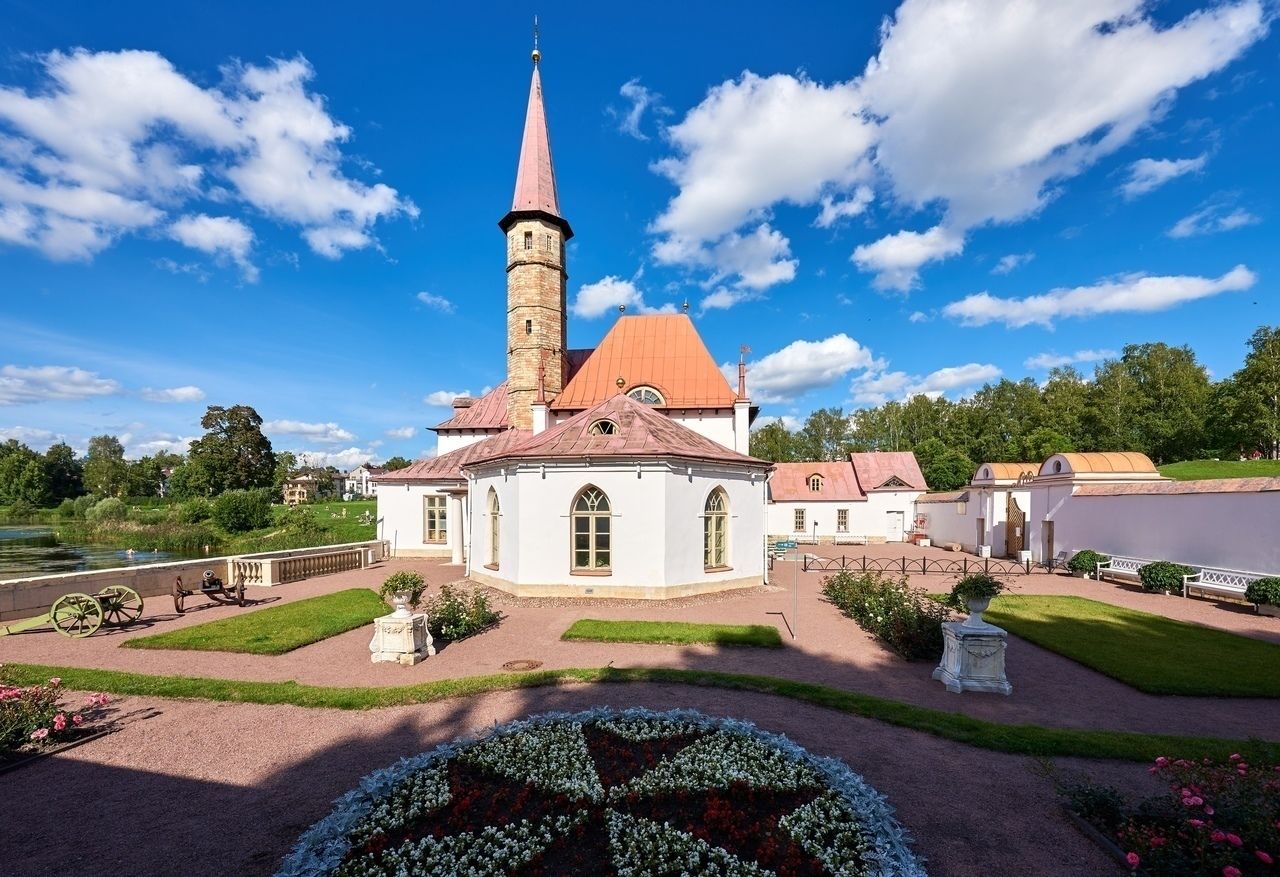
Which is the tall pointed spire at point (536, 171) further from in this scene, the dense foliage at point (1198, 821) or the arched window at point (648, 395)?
the dense foliage at point (1198, 821)

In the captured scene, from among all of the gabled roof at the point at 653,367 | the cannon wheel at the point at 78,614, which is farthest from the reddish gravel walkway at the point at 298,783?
the gabled roof at the point at 653,367

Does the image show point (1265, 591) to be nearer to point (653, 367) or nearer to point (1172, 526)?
point (1172, 526)

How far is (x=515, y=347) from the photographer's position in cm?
2252

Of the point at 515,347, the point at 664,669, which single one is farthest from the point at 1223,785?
the point at 515,347

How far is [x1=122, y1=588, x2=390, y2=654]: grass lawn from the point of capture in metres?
10.1

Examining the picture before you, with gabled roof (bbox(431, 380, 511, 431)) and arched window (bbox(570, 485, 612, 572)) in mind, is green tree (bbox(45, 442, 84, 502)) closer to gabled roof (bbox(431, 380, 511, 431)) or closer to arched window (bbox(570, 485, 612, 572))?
gabled roof (bbox(431, 380, 511, 431))

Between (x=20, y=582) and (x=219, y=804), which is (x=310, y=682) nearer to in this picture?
(x=219, y=804)

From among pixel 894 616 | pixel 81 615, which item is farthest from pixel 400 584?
pixel 894 616

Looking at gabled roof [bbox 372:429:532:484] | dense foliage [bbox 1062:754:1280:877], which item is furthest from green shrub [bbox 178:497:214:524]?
dense foliage [bbox 1062:754:1280:877]

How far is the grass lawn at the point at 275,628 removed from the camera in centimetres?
1014

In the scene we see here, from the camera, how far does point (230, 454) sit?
51.5m

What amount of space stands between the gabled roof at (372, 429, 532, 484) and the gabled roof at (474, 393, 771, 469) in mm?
5747

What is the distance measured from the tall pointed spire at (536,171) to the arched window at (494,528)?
41.4 ft

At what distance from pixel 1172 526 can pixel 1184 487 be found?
4.45 feet
